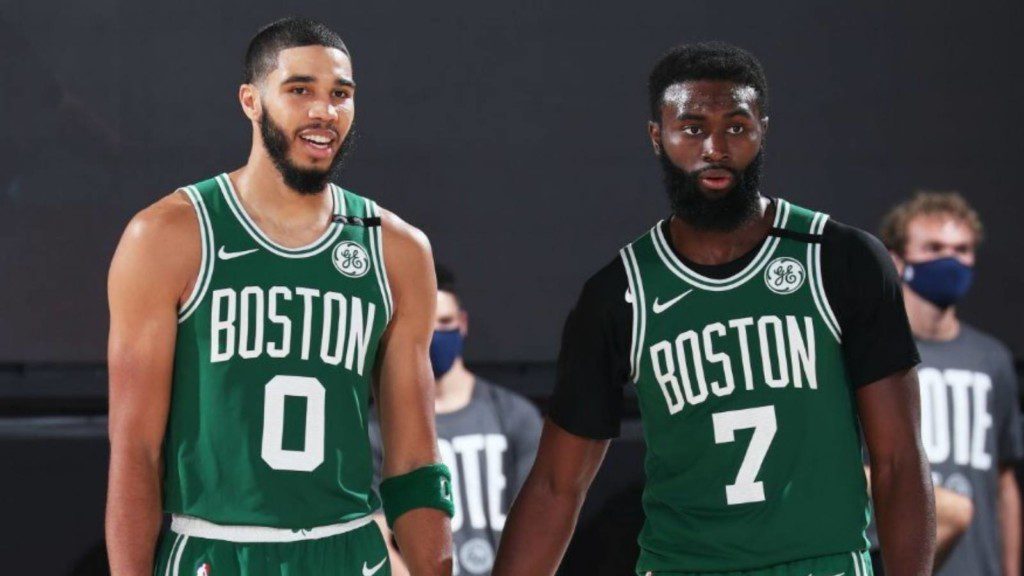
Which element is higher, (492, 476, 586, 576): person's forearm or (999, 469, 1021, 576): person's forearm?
(492, 476, 586, 576): person's forearm

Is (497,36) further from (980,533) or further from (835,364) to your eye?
(835,364)

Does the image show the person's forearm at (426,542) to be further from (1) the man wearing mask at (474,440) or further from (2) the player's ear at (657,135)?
(1) the man wearing mask at (474,440)

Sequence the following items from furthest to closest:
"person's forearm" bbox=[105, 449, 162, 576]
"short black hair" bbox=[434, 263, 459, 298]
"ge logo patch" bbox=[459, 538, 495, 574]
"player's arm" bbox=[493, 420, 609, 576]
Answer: "short black hair" bbox=[434, 263, 459, 298]
"ge logo patch" bbox=[459, 538, 495, 574]
"player's arm" bbox=[493, 420, 609, 576]
"person's forearm" bbox=[105, 449, 162, 576]

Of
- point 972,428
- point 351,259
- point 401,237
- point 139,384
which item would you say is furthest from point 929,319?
point 139,384

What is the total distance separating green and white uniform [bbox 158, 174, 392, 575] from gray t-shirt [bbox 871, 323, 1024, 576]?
244cm

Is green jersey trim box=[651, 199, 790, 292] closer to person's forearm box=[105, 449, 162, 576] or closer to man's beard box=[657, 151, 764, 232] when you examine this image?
man's beard box=[657, 151, 764, 232]

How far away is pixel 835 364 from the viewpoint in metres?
2.94

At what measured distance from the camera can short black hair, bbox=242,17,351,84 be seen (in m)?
2.93

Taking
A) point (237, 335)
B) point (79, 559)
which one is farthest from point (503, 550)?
point (79, 559)

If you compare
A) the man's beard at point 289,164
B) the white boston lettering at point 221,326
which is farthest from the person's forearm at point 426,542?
the man's beard at point 289,164

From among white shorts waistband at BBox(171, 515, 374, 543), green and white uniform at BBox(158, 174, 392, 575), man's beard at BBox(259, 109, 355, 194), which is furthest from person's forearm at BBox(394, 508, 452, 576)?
man's beard at BBox(259, 109, 355, 194)

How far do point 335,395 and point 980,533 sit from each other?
8.77ft

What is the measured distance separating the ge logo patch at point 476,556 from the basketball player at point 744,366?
1882 mm

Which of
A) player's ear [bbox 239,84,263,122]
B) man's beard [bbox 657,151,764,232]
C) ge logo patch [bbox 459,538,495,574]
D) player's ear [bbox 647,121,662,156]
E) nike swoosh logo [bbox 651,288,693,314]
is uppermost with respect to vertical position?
player's ear [bbox 239,84,263,122]
